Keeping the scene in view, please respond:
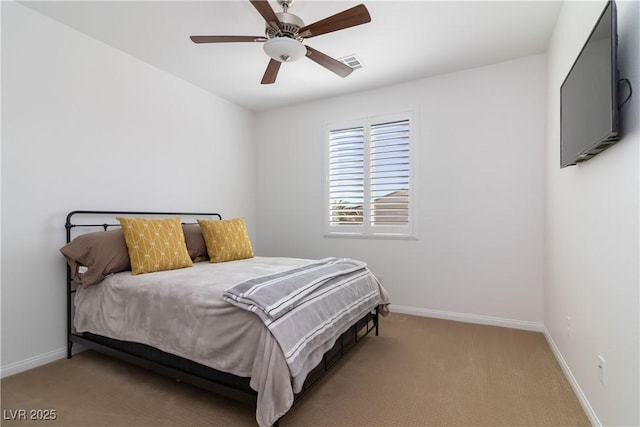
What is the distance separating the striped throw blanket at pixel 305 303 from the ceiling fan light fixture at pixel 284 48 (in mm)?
Result: 1504

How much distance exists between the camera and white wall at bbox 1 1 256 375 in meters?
2.33

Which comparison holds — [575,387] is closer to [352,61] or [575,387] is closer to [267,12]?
[267,12]

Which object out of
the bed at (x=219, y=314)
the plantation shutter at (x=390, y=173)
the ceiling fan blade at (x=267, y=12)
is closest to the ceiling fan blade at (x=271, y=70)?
the ceiling fan blade at (x=267, y=12)

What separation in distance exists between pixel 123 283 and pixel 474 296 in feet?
10.7

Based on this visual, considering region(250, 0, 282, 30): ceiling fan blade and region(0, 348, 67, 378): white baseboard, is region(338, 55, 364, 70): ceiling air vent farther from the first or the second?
region(0, 348, 67, 378): white baseboard

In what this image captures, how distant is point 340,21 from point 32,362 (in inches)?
129

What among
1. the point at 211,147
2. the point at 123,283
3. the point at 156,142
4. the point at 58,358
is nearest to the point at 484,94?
the point at 211,147

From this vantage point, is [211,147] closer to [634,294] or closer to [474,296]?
[474,296]

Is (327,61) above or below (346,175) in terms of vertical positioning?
above

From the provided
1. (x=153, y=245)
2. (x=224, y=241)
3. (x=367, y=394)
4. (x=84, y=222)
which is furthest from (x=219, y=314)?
(x=84, y=222)

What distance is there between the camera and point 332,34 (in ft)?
9.05

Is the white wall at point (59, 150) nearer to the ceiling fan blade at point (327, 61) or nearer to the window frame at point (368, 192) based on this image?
the window frame at point (368, 192)

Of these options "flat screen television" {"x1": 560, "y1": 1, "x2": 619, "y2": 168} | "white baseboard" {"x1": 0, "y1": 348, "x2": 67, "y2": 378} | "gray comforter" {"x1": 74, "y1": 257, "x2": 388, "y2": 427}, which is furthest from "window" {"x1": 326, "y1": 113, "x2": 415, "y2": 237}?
"white baseboard" {"x1": 0, "y1": 348, "x2": 67, "y2": 378}

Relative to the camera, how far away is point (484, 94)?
11.1 feet
